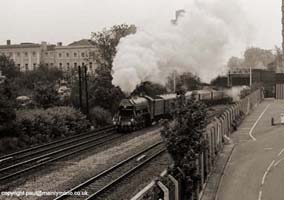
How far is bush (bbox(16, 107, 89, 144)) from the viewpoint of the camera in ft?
128

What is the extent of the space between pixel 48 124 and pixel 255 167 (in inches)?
809

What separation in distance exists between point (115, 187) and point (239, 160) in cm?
941

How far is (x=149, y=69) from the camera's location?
4247cm

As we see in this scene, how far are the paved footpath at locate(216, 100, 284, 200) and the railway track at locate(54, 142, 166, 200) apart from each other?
4.19m

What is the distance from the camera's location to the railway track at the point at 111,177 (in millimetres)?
19469

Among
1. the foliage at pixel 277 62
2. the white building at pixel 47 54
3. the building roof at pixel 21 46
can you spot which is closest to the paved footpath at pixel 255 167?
the foliage at pixel 277 62

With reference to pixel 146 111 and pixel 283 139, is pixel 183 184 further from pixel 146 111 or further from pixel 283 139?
pixel 146 111

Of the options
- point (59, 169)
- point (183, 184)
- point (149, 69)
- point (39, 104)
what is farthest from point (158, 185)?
point (39, 104)

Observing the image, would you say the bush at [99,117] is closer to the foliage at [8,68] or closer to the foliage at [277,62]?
the foliage at [8,68]

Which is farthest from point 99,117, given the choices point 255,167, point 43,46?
point 43,46

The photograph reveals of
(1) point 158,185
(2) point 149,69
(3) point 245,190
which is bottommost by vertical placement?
(3) point 245,190

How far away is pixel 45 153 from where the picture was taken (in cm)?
3195

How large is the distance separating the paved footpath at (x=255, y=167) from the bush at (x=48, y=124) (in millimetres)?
13997

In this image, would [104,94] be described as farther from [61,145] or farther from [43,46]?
[43,46]
